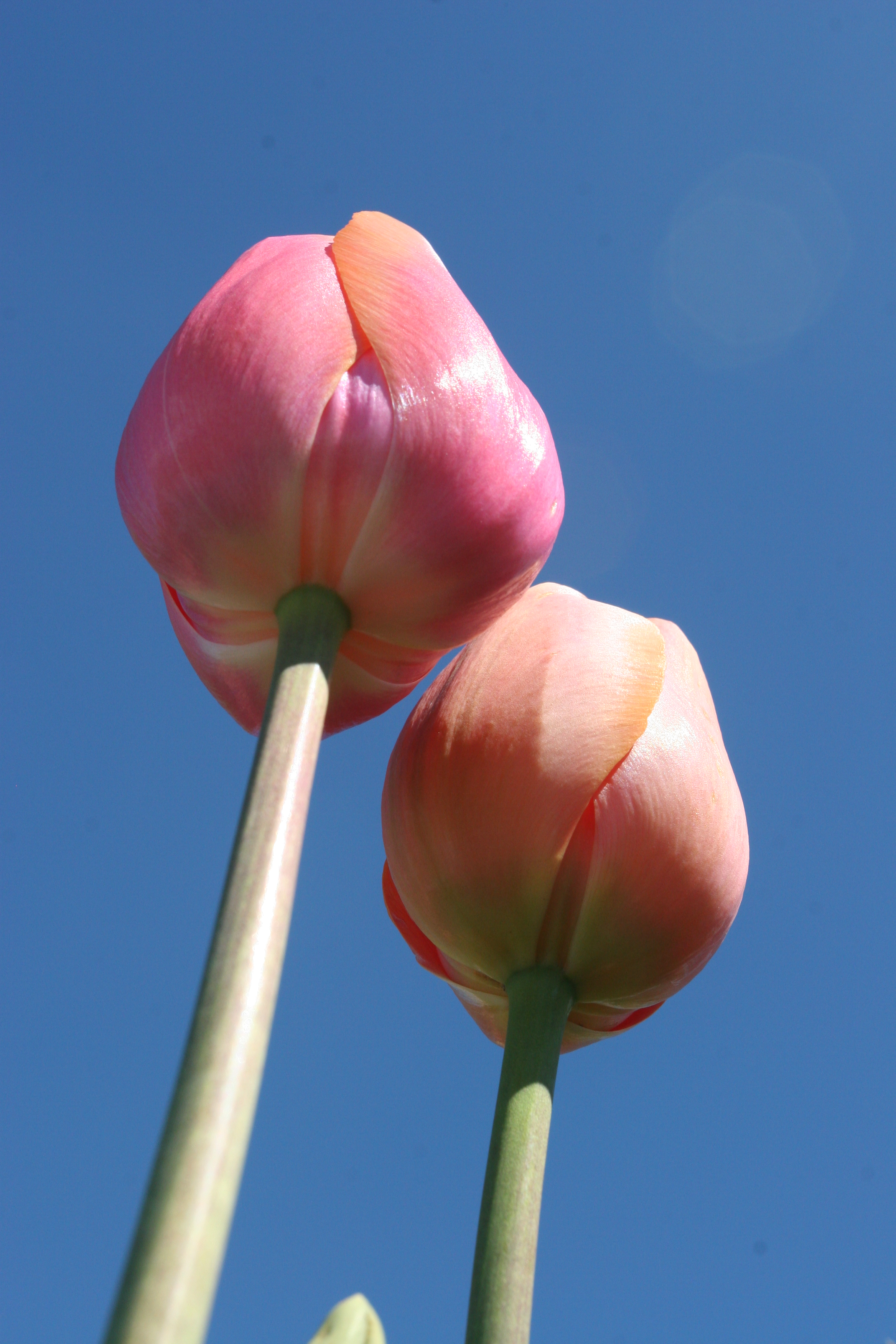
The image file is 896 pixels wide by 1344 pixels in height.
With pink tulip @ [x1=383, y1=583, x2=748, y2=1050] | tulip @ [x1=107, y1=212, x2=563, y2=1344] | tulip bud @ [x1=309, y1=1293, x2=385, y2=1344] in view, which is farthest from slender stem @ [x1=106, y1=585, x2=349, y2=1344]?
pink tulip @ [x1=383, y1=583, x2=748, y2=1050]

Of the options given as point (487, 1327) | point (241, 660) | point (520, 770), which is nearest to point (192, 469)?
point (241, 660)

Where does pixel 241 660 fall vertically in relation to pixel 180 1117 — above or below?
above

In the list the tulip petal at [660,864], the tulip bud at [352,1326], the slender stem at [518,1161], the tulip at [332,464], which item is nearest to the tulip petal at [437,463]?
the tulip at [332,464]

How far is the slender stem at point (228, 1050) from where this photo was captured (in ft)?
2.01

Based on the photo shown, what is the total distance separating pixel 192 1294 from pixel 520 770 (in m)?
0.73

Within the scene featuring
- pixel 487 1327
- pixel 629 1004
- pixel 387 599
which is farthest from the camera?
pixel 629 1004

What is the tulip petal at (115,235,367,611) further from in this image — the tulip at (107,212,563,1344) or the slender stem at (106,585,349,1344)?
the slender stem at (106,585,349,1344)

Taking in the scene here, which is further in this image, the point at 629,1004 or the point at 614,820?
the point at 629,1004

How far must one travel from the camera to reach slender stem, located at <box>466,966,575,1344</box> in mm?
1022

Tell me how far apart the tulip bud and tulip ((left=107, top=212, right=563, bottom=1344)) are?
0.38m

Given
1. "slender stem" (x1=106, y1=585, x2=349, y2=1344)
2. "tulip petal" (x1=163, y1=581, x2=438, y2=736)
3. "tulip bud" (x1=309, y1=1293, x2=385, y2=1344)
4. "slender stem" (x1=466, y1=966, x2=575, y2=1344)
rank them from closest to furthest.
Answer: "slender stem" (x1=106, y1=585, x2=349, y2=1344)
"tulip bud" (x1=309, y1=1293, x2=385, y2=1344)
"slender stem" (x1=466, y1=966, x2=575, y2=1344)
"tulip petal" (x1=163, y1=581, x2=438, y2=736)

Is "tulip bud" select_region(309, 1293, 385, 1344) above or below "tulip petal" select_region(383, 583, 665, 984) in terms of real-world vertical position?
below

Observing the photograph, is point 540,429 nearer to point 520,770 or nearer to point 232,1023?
point 520,770

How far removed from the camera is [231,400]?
3.46 feet
